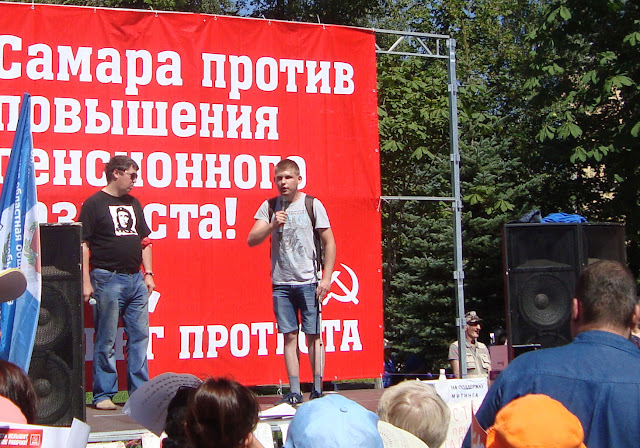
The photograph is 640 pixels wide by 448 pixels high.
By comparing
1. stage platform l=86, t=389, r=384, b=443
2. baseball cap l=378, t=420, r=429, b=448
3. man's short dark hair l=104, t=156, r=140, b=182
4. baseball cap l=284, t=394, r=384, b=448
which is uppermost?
man's short dark hair l=104, t=156, r=140, b=182

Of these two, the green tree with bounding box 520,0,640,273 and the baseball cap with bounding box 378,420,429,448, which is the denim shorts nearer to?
the baseball cap with bounding box 378,420,429,448

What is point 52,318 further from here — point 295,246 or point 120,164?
point 295,246

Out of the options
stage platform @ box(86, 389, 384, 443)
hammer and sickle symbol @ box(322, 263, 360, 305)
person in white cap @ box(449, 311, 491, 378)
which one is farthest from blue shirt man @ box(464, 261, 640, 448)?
person in white cap @ box(449, 311, 491, 378)

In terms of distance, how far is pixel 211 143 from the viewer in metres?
7.05

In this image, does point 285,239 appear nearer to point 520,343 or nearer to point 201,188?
point 201,188

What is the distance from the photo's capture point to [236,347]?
695 centimetres

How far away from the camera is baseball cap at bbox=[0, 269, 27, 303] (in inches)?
107

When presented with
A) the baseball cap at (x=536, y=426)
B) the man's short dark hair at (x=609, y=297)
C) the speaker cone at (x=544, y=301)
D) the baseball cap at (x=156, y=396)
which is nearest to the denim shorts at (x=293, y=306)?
the speaker cone at (x=544, y=301)

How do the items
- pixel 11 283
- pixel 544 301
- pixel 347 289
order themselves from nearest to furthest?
1. pixel 11 283
2. pixel 544 301
3. pixel 347 289

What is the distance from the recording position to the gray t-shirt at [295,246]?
5.68 meters

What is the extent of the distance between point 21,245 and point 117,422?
1.24 meters

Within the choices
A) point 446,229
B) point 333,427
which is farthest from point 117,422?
point 446,229

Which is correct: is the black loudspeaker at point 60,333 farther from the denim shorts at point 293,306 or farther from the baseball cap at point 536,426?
the baseball cap at point 536,426

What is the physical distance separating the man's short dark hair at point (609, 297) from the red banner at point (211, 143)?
4.91 metres
